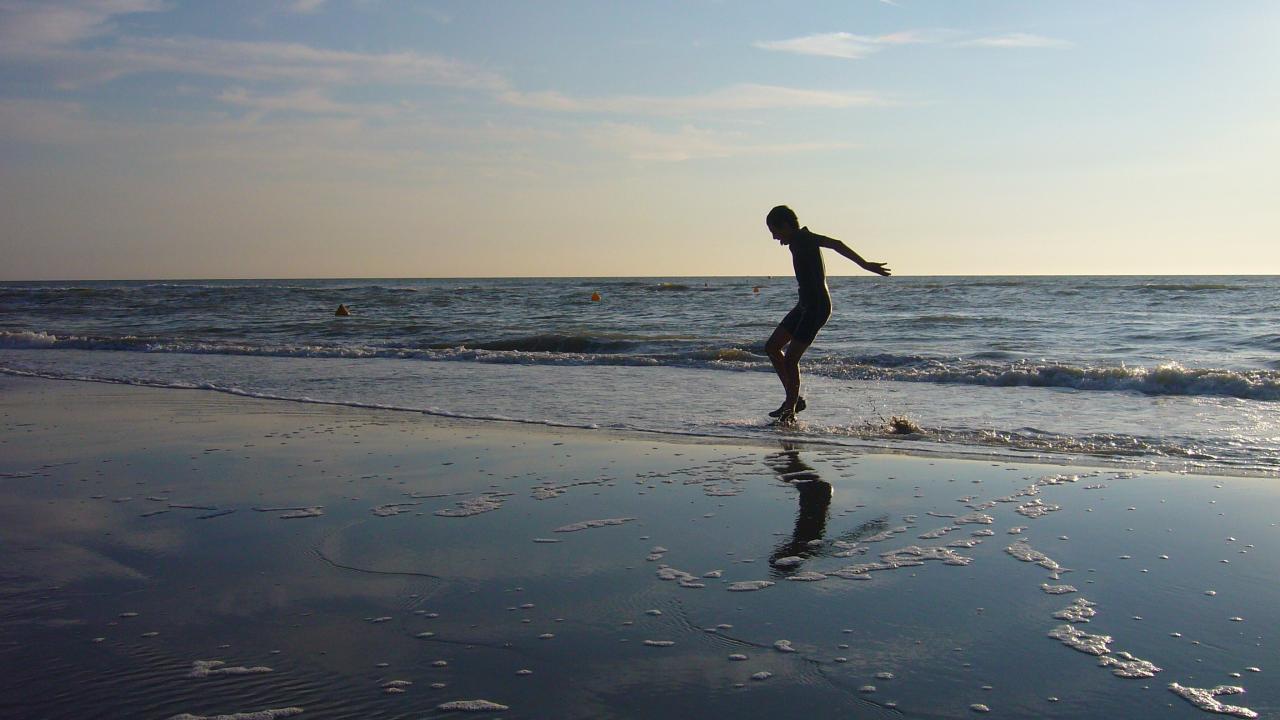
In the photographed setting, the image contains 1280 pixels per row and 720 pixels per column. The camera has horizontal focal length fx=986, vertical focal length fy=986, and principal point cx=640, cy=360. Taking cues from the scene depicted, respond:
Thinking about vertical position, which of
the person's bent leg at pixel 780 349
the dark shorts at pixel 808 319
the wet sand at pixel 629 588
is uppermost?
the dark shorts at pixel 808 319

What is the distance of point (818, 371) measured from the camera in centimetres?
1333

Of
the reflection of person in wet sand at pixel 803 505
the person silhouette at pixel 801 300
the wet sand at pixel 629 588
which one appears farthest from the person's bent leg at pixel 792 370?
the wet sand at pixel 629 588

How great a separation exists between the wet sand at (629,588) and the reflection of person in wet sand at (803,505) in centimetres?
3

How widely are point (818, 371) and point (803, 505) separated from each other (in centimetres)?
834

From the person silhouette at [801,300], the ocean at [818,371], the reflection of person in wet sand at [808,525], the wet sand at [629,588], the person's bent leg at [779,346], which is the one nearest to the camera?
the wet sand at [629,588]

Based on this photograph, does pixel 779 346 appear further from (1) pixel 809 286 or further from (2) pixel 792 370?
(1) pixel 809 286

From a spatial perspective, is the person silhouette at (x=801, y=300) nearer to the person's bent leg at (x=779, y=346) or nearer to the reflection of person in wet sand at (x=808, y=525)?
the person's bent leg at (x=779, y=346)

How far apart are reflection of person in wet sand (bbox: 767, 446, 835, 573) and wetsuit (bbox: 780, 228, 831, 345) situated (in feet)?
5.77

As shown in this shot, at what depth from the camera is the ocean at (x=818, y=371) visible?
25.9 ft

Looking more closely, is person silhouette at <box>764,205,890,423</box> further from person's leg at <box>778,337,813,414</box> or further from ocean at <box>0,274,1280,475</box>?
ocean at <box>0,274,1280,475</box>

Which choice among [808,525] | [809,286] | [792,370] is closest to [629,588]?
[808,525]

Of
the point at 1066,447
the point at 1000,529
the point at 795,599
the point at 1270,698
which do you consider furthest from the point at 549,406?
the point at 1270,698

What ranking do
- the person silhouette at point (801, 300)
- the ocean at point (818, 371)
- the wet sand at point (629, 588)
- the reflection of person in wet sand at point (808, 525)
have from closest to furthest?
1. the wet sand at point (629, 588)
2. the reflection of person in wet sand at point (808, 525)
3. the ocean at point (818, 371)
4. the person silhouette at point (801, 300)

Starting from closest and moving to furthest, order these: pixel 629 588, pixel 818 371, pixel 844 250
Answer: pixel 629 588
pixel 844 250
pixel 818 371
